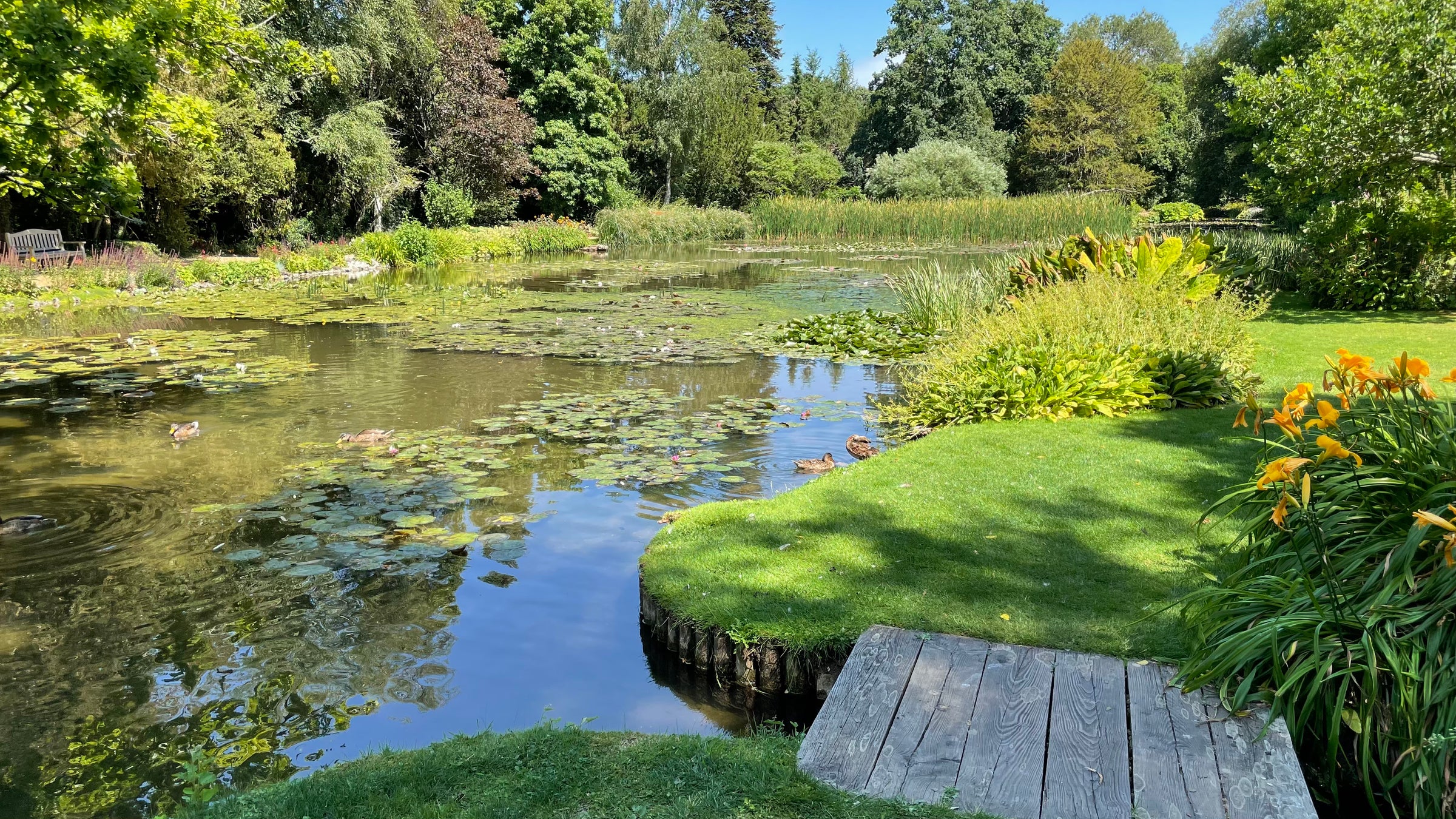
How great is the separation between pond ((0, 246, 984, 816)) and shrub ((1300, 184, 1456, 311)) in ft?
22.8

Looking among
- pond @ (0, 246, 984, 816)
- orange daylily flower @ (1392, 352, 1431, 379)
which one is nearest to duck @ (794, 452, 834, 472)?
pond @ (0, 246, 984, 816)

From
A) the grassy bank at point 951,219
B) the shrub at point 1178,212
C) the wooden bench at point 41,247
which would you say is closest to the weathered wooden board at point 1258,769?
the wooden bench at point 41,247

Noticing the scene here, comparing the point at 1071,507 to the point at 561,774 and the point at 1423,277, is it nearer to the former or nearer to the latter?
the point at 561,774

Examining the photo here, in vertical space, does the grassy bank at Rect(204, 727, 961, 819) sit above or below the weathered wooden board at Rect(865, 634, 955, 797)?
below

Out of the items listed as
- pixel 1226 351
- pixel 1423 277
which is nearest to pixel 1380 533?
pixel 1226 351

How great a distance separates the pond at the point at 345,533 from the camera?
352 centimetres

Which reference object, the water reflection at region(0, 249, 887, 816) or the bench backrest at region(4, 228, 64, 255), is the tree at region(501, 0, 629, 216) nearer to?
the bench backrest at region(4, 228, 64, 255)

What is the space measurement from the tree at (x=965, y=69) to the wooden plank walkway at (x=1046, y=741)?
165 ft

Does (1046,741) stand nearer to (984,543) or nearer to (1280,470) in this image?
(1280,470)

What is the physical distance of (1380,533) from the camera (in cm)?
331

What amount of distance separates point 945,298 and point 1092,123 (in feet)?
140

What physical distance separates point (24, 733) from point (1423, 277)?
49.0ft

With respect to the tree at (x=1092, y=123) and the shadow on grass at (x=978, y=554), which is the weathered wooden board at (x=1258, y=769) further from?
the tree at (x=1092, y=123)

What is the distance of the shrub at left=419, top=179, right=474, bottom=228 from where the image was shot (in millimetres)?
29906
